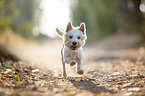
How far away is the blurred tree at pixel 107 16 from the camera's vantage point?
20.5 metres

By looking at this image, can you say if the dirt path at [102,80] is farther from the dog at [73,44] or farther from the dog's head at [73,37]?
the dog's head at [73,37]

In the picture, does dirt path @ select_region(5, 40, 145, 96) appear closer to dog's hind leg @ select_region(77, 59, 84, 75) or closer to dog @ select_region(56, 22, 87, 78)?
dog's hind leg @ select_region(77, 59, 84, 75)

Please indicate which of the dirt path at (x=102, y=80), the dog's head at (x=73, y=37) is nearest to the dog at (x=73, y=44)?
the dog's head at (x=73, y=37)

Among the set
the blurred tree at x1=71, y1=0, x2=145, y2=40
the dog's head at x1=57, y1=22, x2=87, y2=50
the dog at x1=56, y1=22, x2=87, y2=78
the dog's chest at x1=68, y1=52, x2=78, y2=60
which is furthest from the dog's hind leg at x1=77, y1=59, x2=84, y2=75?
the blurred tree at x1=71, y1=0, x2=145, y2=40

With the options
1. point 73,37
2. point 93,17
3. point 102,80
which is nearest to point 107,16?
point 93,17

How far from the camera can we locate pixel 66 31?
17.3 feet

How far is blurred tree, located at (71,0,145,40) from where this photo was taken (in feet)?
67.3

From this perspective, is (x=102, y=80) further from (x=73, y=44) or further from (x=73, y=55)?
(x=73, y=44)

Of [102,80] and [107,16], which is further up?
[107,16]

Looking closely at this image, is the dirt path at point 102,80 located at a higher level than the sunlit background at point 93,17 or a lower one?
lower

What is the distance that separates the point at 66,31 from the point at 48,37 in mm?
46154

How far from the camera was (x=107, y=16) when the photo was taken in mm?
26812

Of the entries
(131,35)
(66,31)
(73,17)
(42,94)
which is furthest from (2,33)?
(73,17)

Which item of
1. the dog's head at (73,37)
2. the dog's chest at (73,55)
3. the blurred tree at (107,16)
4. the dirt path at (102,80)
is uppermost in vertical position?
the blurred tree at (107,16)
